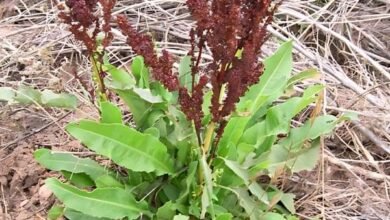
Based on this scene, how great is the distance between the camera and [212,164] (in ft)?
8.18

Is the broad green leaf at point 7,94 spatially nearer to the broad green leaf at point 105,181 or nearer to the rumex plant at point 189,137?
the rumex plant at point 189,137

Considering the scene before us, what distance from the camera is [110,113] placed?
7.98ft

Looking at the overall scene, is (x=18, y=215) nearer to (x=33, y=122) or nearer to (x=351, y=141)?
(x=33, y=122)

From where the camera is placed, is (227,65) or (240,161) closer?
(227,65)

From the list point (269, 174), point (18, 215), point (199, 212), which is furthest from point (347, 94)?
point (18, 215)

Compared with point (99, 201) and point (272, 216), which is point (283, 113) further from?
point (99, 201)

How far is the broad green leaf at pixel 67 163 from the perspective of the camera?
247cm

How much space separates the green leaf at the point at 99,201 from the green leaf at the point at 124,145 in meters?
0.11

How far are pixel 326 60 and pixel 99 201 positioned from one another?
56.6 inches

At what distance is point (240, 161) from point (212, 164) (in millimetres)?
100

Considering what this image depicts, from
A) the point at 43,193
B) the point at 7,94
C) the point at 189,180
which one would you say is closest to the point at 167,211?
the point at 189,180

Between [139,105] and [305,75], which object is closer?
[139,105]

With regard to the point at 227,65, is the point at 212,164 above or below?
below

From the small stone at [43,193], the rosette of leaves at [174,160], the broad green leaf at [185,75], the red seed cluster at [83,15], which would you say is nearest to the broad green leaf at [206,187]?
the rosette of leaves at [174,160]
